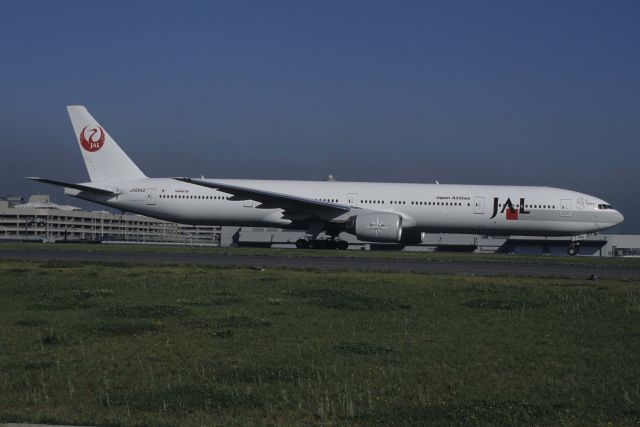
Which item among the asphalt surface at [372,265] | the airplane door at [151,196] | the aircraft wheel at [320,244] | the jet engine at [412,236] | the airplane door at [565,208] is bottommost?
the asphalt surface at [372,265]

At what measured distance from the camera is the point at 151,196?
4216cm

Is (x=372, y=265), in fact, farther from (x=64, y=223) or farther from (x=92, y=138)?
(x=64, y=223)

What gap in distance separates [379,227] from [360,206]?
139 inches

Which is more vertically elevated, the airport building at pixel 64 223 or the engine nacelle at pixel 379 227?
the airport building at pixel 64 223

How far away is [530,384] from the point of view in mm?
7922

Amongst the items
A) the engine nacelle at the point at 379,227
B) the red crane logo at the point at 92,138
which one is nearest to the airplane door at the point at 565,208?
the engine nacelle at the point at 379,227

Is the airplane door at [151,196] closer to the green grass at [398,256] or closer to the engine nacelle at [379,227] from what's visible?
the green grass at [398,256]

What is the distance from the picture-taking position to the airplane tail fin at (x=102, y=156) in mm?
43312

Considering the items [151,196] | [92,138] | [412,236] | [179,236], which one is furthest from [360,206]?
[179,236]

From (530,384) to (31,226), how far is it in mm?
149152

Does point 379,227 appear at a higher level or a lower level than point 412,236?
higher

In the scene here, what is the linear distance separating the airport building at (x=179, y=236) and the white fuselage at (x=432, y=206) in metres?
19.2

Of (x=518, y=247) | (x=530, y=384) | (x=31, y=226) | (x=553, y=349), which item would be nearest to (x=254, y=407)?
(x=530, y=384)

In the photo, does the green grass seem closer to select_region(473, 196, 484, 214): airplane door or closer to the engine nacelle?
the engine nacelle
